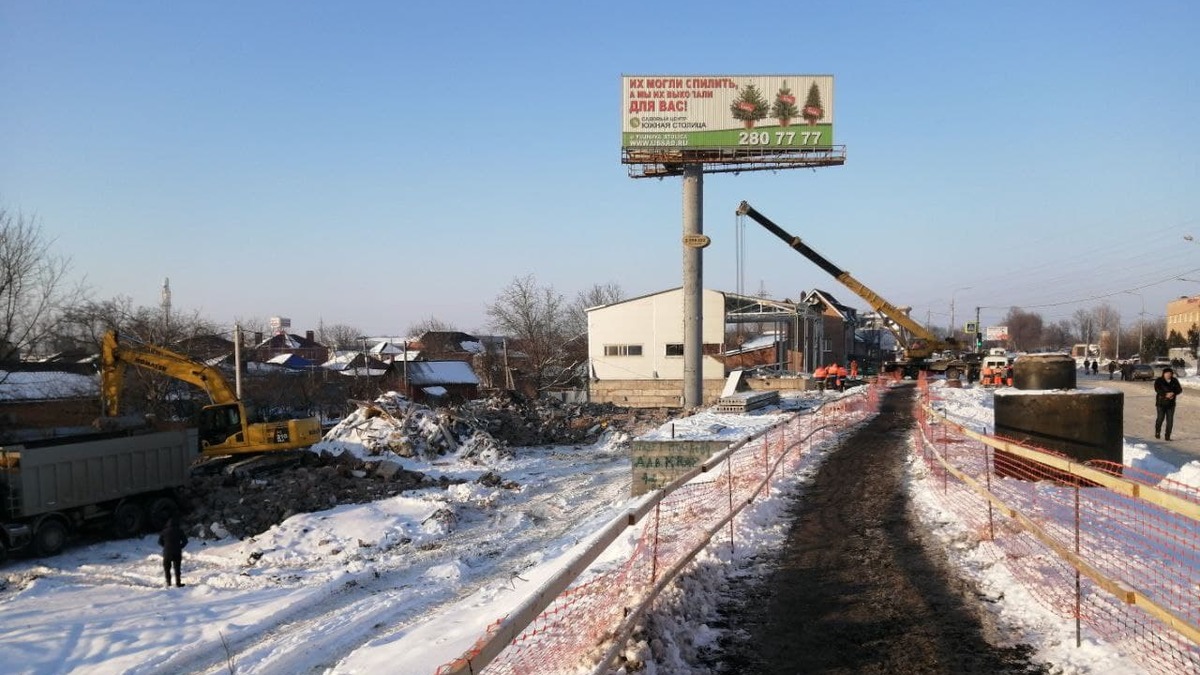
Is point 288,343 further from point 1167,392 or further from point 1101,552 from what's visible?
point 1101,552

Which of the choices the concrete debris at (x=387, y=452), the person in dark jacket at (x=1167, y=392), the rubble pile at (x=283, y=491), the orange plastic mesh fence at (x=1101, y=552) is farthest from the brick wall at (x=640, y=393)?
the orange plastic mesh fence at (x=1101, y=552)

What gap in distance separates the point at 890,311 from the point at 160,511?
1489 inches

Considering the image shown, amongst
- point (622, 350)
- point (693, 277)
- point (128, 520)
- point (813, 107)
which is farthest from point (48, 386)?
point (813, 107)

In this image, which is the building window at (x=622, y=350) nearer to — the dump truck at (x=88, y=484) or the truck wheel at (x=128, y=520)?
the dump truck at (x=88, y=484)

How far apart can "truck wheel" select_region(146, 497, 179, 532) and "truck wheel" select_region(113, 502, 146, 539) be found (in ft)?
0.63

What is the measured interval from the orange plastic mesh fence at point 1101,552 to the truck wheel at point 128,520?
17204 millimetres

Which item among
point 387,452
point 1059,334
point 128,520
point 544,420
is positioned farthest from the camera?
point 1059,334

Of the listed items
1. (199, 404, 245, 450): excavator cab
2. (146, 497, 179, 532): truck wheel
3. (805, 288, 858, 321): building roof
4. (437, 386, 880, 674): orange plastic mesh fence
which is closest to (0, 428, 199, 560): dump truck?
(146, 497, 179, 532): truck wheel

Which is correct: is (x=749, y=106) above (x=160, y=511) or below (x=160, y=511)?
above

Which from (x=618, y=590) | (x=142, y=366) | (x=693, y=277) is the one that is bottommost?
(x=618, y=590)

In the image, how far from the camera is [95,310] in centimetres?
3825

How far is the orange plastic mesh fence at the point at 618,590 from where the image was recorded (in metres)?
4.32

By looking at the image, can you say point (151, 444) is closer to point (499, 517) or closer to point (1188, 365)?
point (499, 517)

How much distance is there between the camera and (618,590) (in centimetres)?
555
